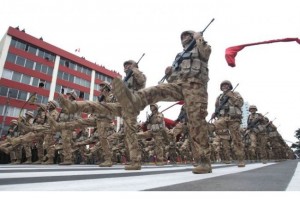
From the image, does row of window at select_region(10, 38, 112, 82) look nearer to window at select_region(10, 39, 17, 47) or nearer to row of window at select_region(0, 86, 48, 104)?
window at select_region(10, 39, 17, 47)

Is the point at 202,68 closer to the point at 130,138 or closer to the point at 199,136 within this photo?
the point at 199,136

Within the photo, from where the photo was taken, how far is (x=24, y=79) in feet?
92.3

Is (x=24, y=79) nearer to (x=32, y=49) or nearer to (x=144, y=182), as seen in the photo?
(x=32, y=49)

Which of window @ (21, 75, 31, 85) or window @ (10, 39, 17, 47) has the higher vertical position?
window @ (10, 39, 17, 47)

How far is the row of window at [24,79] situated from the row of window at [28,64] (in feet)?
4.11

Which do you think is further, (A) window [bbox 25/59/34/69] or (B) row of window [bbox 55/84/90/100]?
(B) row of window [bbox 55/84/90/100]

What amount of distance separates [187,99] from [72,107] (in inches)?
71.6

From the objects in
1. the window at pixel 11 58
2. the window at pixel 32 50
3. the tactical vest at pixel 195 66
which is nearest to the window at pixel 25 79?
the window at pixel 11 58

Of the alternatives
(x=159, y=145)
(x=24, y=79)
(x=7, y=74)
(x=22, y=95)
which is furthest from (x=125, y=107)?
(x=24, y=79)

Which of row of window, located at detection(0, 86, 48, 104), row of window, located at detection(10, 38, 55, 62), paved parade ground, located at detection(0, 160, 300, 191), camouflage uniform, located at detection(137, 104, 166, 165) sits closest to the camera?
paved parade ground, located at detection(0, 160, 300, 191)

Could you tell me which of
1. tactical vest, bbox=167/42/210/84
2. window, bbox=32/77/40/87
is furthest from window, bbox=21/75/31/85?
tactical vest, bbox=167/42/210/84

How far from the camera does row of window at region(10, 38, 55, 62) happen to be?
27.6 meters

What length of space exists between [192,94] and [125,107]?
1028mm

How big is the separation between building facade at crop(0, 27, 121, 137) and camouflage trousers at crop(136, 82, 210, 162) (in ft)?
78.4
